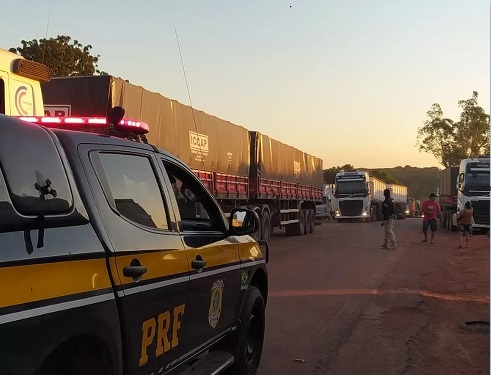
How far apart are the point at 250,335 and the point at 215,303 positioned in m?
1.26

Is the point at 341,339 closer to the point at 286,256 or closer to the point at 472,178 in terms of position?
the point at 286,256

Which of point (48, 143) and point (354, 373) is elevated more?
point (48, 143)

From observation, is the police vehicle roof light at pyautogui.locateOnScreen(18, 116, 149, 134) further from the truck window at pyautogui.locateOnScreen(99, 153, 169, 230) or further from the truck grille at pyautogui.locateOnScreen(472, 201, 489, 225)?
the truck grille at pyautogui.locateOnScreen(472, 201, 489, 225)

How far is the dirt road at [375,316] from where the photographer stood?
6.07 m

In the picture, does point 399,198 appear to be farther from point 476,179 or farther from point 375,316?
point 375,316

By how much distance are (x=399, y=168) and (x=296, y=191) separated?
174 m

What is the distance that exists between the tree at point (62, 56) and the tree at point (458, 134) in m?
45.1

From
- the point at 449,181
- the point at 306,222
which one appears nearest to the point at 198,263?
the point at 306,222

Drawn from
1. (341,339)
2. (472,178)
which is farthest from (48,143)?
(472,178)

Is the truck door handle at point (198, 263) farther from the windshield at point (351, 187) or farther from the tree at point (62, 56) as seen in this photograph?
the windshield at point (351, 187)

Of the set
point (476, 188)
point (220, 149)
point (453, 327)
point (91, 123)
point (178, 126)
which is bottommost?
point (453, 327)

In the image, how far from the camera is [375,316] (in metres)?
8.38

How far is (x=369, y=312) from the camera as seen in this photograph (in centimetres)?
864

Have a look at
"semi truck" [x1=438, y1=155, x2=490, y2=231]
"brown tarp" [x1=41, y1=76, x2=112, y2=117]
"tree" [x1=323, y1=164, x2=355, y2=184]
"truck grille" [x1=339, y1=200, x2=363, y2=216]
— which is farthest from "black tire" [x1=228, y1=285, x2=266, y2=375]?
"tree" [x1=323, y1=164, x2=355, y2=184]
